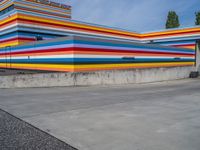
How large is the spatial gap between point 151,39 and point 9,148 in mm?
33376

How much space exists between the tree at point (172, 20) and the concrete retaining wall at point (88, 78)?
3462 centimetres

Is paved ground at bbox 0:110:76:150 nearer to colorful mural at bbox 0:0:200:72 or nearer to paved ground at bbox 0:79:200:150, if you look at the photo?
paved ground at bbox 0:79:200:150

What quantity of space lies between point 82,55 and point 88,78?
1788 mm

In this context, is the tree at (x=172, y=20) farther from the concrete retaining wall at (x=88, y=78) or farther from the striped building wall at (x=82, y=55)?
the concrete retaining wall at (x=88, y=78)

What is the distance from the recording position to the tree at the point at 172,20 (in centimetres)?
5197

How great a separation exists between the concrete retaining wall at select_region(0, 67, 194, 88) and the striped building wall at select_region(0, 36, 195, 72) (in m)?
0.83

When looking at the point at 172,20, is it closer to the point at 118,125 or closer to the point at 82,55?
the point at 82,55

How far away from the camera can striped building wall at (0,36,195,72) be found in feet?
48.7

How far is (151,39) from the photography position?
34594 millimetres

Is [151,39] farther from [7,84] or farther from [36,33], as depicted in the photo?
[7,84]

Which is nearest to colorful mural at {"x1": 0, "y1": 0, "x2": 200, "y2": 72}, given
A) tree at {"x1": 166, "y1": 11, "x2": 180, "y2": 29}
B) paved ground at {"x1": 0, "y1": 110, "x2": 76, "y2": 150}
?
paved ground at {"x1": 0, "y1": 110, "x2": 76, "y2": 150}

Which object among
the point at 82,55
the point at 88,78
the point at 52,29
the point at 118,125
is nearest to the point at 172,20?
the point at 52,29

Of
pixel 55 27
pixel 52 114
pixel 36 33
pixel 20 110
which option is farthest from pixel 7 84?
pixel 55 27

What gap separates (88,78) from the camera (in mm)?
14758
